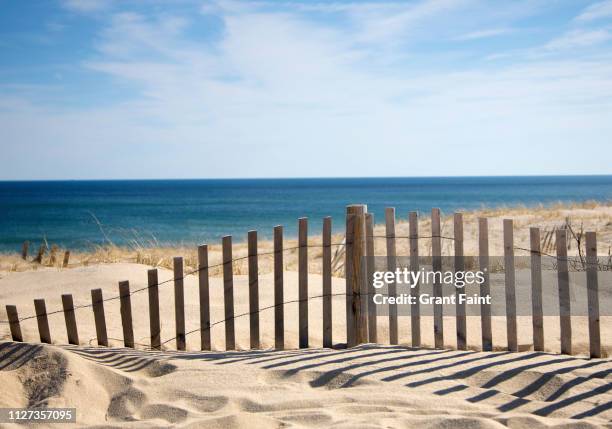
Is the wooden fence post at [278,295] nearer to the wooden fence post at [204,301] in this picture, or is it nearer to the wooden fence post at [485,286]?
the wooden fence post at [204,301]

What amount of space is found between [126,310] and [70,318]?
514 mm

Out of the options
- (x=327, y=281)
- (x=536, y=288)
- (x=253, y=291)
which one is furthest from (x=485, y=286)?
(x=253, y=291)

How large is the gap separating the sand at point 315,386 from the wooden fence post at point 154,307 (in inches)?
10.5

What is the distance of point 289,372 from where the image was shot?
405 centimetres

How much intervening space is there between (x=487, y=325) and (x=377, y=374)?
1.22 meters

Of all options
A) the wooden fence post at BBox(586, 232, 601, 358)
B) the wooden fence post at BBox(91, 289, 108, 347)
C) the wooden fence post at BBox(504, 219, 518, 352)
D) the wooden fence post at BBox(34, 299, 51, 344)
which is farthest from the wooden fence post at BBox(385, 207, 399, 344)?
the wooden fence post at BBox(34, 299, 51, 344)

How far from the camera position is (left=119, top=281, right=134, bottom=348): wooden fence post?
188 inches

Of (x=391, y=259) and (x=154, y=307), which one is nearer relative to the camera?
(x=391, y=259)

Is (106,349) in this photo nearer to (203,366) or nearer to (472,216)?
(203,366)

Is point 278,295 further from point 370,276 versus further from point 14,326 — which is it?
point 14,326

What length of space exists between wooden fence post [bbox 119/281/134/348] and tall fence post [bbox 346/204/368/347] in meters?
→ 1.91

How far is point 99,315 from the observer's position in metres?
4.90

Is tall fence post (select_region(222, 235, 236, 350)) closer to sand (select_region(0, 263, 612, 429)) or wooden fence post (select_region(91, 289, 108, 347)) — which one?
sand (select_region(0, 263, 612, 429))

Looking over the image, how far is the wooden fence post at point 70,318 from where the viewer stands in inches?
188
